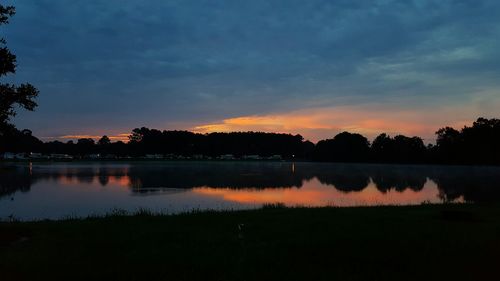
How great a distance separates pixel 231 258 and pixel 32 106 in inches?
353

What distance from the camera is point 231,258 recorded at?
462 inches

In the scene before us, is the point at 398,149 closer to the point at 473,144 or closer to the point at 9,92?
the point at 473,144

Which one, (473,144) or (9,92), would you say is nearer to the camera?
(9,92)

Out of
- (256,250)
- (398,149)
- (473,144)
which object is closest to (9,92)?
(256,250)

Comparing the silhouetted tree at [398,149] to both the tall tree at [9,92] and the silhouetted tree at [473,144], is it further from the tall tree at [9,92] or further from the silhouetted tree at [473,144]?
the tall tree at [9,92]

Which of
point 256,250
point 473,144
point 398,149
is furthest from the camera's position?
point 398,149

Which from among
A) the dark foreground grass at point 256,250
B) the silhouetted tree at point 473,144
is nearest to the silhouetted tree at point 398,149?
the silhouetted tree at point 473,144

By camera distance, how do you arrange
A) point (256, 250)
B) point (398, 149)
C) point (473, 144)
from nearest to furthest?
point (256, 250) < point (473, 144) < point (398, 149)

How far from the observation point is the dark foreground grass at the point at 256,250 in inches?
419

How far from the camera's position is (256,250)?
1258 centimetres

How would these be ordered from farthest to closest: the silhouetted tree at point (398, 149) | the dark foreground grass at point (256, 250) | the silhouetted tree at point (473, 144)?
the silhouetted tree at point (398, 149) < the silhouetted tree at point (473, 144) < the dark foreground grass at point (256, 250)

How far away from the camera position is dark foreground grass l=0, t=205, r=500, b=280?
10.6 m

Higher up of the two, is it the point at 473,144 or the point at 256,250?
the point at 473,144

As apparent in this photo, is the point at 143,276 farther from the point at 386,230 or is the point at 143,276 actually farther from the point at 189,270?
the point at 386,230
